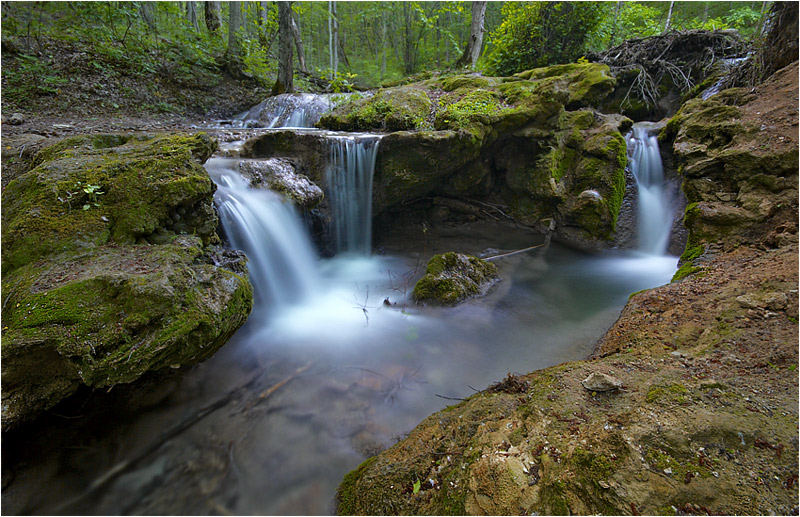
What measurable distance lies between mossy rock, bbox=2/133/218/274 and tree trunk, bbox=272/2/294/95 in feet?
25.3

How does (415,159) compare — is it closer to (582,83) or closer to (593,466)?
(582,83)

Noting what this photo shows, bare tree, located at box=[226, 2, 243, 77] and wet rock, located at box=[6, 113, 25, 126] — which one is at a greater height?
bare tree, located at box=[226, 2, 243, 77]

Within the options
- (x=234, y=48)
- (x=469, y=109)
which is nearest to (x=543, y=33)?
(x=469, y=109)

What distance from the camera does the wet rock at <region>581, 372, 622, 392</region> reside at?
A: 221cm

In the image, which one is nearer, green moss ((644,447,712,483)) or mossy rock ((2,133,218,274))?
green moss ((644,447,712,483))

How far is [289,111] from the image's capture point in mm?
9695

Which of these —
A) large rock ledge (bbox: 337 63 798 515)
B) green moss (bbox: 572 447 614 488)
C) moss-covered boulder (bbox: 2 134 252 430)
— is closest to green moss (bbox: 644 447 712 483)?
large rock ledge (bbox: 337 63 798 515)

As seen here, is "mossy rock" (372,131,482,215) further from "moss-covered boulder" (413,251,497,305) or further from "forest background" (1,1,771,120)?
"forest background" (1,1,771,120)

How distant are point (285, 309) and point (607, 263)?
5.93 m

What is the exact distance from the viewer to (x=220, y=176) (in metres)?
5.53

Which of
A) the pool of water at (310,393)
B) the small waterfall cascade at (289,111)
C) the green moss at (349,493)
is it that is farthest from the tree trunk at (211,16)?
the green moss at (349,493)

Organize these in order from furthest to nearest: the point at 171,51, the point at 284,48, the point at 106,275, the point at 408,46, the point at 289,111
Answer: the point at 408,46
the point at 171,51
the point at 284,48
the point at 289,111
the point at 106,275

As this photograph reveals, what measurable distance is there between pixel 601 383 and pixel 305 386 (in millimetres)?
2744

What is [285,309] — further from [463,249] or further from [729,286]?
[729,286]
